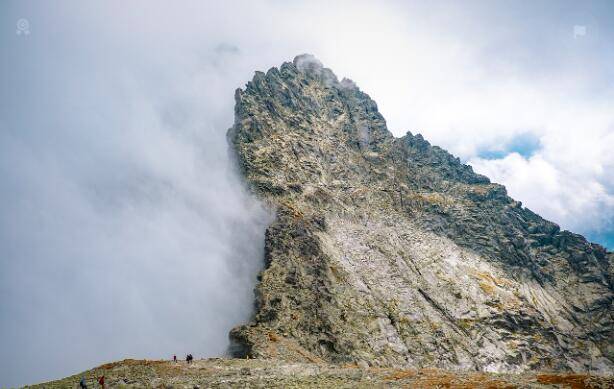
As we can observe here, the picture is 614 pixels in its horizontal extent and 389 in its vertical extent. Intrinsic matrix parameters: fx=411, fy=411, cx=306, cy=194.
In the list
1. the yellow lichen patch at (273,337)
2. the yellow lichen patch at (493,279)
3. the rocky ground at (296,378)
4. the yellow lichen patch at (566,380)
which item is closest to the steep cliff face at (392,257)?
the yellow lichen patch at (273,337)

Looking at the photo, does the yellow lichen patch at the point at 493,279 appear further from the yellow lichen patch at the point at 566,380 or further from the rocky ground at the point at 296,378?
the yellow lichen patch at the point at 566,380

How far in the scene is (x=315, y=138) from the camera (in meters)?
147

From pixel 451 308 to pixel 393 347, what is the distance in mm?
25190

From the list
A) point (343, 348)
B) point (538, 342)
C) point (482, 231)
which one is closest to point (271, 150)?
point (343, 348)

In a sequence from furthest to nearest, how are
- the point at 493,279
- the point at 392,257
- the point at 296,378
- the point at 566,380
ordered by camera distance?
the point at 493,279, the point at 392,257, the point at 296,378, the point at 566,380

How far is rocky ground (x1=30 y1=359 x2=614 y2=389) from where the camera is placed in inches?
1606

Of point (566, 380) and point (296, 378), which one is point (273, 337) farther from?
point (566, 380)

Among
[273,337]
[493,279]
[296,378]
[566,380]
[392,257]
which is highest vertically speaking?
[392,257]

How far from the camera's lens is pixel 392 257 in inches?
4525

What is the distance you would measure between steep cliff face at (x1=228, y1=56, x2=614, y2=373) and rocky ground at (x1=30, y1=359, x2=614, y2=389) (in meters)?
24.2

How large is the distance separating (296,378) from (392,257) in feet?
244

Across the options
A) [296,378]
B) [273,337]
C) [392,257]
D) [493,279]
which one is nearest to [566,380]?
[296,378]

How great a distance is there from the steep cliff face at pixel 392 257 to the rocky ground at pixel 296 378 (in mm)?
24160

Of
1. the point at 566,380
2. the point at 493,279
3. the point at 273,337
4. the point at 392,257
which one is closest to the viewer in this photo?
the point at 566,380
